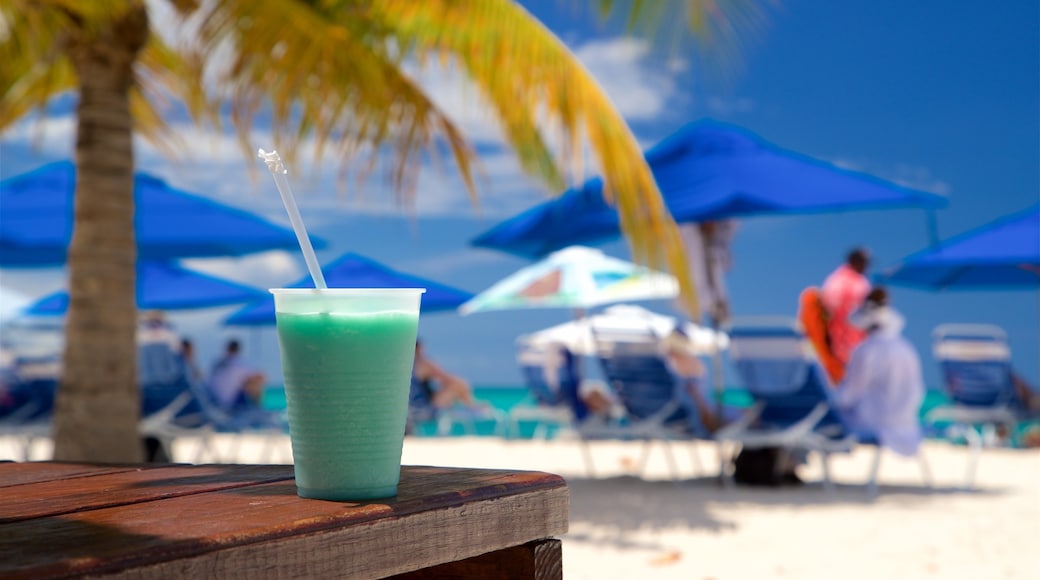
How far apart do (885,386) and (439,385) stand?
5.16 m

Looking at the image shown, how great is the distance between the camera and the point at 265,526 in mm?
946

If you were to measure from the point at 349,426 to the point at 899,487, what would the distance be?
6480mm

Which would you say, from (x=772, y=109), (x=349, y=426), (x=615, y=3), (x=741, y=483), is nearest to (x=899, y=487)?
(x=741, y=483)

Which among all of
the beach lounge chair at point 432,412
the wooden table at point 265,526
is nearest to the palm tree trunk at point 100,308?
the beach lounge chair at point 432,412

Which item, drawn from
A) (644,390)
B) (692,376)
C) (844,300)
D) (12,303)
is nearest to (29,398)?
(644,390)

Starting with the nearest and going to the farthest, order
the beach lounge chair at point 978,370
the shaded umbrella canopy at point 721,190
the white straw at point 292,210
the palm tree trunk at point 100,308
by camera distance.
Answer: the white straw at point 292,210 < the palm tree trunk at point 100,308 < the shaded umbrella canopy at point 721,190 < the beach lounge chair at point 978,370

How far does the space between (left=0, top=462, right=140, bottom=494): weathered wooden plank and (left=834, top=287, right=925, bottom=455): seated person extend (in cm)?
547

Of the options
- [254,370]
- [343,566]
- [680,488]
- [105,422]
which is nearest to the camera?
[343,566]

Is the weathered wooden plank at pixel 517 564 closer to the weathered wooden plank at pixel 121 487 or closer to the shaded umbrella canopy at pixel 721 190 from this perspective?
the weathered wooden plank at pixel 121 487

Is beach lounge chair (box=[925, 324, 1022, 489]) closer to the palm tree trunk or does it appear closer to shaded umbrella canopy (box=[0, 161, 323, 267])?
shaded umbrella canopy (box=[0, 161, 323, 267])

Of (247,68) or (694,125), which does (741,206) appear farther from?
(247,68)

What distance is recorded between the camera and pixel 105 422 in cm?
552

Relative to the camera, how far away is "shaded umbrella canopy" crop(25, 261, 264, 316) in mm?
12086

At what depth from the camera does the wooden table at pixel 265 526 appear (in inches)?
33.9
